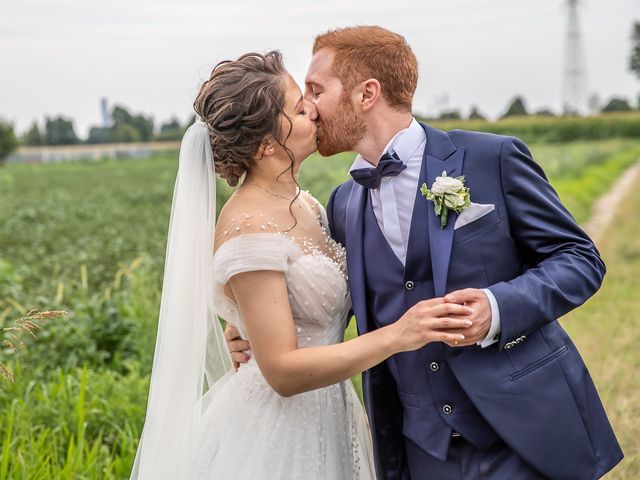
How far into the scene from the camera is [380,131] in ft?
9.89

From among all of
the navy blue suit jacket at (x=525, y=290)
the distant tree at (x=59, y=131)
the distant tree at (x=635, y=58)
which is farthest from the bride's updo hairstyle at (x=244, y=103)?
the distant tree at (x=59, y=131)

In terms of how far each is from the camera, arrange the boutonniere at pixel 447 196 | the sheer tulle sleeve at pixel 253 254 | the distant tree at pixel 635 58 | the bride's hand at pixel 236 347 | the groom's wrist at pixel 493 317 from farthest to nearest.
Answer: the distant tree at pixel 635 58 < the bride's hand at pixel 236 347 < the sheer tulle sleeve at pixel 253 254 < the boutonniere at pixel 447 196 < the groom's wrist at pixel 493 317

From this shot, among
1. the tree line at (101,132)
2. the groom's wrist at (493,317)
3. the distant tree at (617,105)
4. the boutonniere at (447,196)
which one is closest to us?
the groom's wrist at (493,317)

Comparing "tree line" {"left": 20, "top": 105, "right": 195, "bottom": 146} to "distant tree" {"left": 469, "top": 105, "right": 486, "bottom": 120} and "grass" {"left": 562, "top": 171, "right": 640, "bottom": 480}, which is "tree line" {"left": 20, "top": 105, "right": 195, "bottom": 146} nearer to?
"distant tree" {"left": 469, "top": 105, "right": 486, "bottom": 120}

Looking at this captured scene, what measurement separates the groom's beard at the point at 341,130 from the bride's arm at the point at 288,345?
53 cm

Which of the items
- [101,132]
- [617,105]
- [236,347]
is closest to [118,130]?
[101,132]

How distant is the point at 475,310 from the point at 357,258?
0.55 meters

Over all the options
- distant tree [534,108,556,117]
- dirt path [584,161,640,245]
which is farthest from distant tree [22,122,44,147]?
dirt path [584,161,640,245]

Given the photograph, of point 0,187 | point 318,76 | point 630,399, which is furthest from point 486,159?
point 0,187

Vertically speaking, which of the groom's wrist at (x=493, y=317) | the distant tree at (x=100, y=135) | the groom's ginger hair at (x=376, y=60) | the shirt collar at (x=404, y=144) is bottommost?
the distant tree at (x=100, y=135)

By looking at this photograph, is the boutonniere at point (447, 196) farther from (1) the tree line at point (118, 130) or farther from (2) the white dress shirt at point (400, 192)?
(1) the tree line at point (118, 130)

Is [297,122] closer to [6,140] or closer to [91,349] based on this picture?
[91,349]

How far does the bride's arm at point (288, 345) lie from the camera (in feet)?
8.70

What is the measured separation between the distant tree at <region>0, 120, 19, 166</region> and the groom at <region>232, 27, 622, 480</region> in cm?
6548
